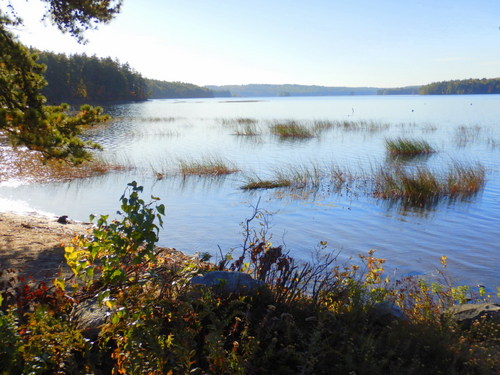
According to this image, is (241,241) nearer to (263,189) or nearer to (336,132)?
(263,189)

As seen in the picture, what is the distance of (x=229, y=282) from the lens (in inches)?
165

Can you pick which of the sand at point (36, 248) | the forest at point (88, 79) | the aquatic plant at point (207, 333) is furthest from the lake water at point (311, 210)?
the forest at point (88, 79)

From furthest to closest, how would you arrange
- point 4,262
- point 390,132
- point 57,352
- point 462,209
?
point 390,132, point 462,209, point 4,262, point 57,352

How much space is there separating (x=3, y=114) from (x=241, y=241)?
5476 millimetres

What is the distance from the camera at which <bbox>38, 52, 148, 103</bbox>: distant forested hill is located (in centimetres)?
7656

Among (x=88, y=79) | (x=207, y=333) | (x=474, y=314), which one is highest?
(x=88, y=79)

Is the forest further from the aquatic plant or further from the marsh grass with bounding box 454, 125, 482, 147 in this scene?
the aquatic plant

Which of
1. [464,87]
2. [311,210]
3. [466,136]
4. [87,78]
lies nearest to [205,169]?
[311,210]

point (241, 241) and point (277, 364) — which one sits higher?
point (277, 364)

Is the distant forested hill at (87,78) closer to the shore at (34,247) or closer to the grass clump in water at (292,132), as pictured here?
the grass clump in water at (292,132)

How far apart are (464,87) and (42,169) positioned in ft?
627

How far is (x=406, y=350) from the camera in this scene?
3375 mm

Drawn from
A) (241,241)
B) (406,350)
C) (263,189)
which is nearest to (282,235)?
(241,241)

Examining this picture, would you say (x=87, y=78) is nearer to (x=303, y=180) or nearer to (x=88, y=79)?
(x=88, y=79)
